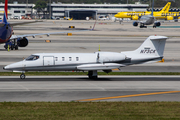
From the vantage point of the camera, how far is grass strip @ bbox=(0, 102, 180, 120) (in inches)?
650

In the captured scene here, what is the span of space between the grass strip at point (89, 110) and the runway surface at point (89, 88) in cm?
188

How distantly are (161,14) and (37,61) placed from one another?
128 metres

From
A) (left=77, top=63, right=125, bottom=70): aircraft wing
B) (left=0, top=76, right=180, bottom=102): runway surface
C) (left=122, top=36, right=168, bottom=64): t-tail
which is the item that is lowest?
(left=0, top=76, right=180, bottom=102): runway surface

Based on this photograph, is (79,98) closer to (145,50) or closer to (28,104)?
(28,104)

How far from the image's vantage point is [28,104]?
64.4 ft

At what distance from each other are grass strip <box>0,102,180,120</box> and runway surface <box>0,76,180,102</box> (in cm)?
A: 188

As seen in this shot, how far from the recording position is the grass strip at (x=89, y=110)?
16500 mm

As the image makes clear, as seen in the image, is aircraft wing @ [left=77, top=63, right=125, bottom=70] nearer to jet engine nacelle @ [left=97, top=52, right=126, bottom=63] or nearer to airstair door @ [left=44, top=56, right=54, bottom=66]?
jet engine nacelle @ [left=97, top=52, right=126, bottom=63]

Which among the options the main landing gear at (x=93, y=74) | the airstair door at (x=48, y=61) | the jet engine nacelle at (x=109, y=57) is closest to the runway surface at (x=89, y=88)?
the main landing gear at (x=93, y=74)

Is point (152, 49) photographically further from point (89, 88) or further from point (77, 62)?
point (89, 88)

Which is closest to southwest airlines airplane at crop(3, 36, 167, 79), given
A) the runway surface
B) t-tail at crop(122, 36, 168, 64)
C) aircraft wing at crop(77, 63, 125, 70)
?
aircraft wing at crop(77, 63, 125, 70)

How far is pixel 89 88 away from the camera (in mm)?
26062

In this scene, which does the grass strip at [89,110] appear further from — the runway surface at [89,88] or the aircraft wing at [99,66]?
the aircraft wing at [99,66]

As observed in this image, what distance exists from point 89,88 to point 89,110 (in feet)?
26.3
